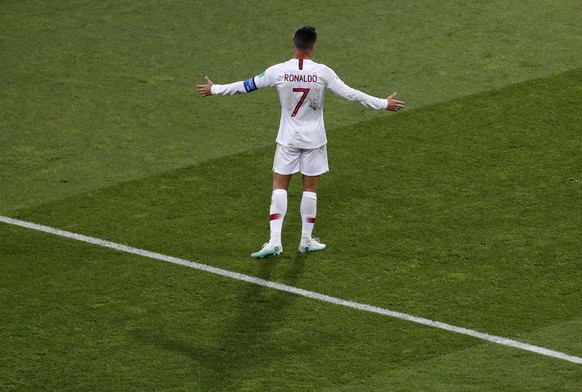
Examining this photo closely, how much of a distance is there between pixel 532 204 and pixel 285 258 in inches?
98.1

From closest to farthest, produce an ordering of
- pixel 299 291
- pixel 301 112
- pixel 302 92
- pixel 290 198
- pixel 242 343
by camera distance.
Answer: pixel 242 343
pixel 299 291
pixel 302 92
pixel 301 112
pixel 290 198

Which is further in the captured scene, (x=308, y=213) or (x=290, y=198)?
(x=290, y=198)

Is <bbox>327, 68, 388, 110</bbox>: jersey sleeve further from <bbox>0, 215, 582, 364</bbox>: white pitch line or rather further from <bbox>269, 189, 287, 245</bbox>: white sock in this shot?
<bbox>0, 215, 582, 364</bbox>: white pitch line

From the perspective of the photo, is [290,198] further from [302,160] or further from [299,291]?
[299,291]

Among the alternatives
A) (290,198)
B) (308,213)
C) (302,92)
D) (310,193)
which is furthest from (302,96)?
(290,198)

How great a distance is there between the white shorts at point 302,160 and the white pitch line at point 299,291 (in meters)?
1.05

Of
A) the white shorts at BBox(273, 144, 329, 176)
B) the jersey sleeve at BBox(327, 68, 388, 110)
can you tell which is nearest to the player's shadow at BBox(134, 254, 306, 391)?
the white shorts at BBox(273, 144, 329, 176)

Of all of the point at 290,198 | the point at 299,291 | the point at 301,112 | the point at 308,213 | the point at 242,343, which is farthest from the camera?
the point at 290,198

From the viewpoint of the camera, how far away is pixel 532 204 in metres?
12.3

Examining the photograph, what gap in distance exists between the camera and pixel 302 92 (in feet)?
36.5

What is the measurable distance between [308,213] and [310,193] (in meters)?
0.18

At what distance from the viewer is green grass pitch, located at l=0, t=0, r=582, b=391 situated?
9.60 meters

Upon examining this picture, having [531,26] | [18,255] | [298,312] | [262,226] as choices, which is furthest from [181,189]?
[531,26]

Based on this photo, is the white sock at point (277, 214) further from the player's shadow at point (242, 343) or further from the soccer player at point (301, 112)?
the player's shadow at point (242, 343)
